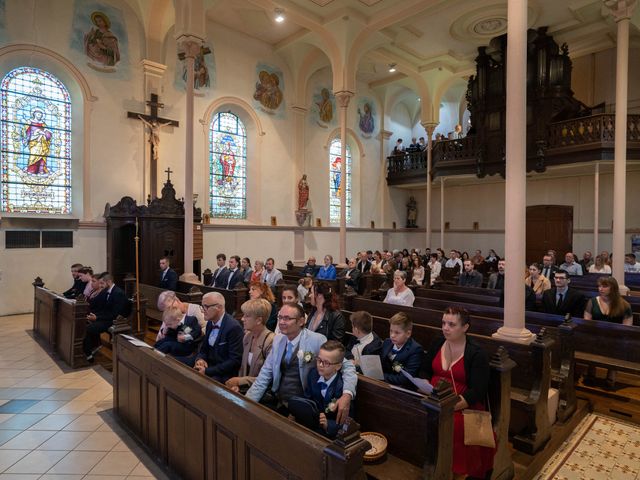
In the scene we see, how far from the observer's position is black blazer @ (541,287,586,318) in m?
5.41

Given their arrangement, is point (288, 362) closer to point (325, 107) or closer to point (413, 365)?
point (413, 365)

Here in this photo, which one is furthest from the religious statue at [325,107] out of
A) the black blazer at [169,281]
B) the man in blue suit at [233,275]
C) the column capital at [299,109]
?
the black blazer at [169,281]

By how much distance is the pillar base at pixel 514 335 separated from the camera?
13.8 ft

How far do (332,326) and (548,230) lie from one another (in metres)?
14.9

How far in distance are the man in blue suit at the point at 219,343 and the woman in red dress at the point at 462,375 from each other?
5.50 ft

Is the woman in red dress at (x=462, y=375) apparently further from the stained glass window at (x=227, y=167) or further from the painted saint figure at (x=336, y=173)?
the painted saint figure at (x=336, y=173)

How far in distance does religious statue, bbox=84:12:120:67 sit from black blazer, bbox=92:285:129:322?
743cm

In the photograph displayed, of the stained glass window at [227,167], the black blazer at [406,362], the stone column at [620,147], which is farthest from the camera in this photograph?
the stained glass window at [227,167]

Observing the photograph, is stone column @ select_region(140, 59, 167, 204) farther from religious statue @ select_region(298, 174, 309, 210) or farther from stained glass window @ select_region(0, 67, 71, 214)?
religious statue @ select_region(298, 174, 309, 210)

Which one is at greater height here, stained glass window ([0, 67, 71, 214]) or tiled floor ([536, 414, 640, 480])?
stained glass window ([0, 67, 71, 214])

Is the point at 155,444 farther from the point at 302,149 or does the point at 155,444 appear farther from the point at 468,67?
the point at 468,67

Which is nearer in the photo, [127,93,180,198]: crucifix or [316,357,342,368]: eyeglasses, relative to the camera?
[316,357,342,368]: eyeglasses

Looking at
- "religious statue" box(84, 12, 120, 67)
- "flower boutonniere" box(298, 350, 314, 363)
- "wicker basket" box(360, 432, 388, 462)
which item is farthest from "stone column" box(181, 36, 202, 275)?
"wicker basket" box(360, 432, 388, 462)

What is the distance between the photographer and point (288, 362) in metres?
2.97
